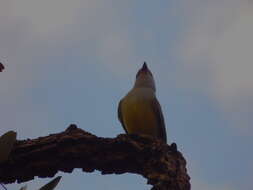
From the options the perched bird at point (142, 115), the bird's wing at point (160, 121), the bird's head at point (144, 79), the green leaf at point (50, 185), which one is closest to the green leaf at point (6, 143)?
the green leaf at point (50, 185)

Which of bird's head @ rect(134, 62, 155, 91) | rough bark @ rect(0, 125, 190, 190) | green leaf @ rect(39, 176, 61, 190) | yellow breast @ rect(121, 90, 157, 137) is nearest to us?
green leaf @ rect(39, 176, 61, 190)

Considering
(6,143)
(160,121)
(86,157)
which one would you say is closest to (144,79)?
(160,121)

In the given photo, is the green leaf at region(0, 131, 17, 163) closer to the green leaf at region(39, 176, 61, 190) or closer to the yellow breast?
the green leaf at region(39, 176, 61, 190)

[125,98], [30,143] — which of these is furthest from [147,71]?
[30,143]

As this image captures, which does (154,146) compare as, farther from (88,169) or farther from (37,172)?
(37,172)

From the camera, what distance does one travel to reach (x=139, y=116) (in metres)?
4.76

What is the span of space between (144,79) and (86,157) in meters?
3.80

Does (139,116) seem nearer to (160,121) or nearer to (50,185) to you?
(160,121)

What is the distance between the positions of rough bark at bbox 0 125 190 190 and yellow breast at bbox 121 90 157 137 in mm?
2865

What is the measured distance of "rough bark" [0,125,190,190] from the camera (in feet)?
5.82

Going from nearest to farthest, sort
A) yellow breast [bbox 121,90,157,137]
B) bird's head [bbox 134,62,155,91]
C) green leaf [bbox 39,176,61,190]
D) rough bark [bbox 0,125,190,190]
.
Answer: green leaf [bbox 39,176,61,190], rough bark [bbox 0,125,190,190], yellow breast [bbox 121,90,157,137], bird's head [bbox 134,62,155,91]

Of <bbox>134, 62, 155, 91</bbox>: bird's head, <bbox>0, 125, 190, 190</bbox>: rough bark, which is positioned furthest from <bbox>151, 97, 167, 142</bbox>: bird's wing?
<bbox>0, 125, 190, 190</bbox>: rough bark

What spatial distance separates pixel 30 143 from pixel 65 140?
0.49 feet

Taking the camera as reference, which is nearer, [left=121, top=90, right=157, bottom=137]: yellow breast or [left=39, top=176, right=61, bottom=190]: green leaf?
[left=39, top=176, right=61, bottom=190]: green leaf
